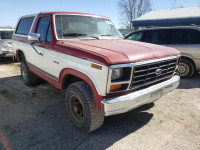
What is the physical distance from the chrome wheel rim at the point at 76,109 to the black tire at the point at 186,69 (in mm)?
4514

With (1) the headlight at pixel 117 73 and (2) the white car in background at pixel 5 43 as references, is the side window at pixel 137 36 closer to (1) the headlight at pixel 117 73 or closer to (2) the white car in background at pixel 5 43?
(1) the headlight at pixel 117 73

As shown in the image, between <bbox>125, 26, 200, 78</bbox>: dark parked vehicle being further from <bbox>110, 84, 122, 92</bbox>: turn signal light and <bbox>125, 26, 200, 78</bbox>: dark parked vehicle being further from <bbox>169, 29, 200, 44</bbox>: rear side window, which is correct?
<bbox>110, 84, 122, 92</bbox>: turn signal light

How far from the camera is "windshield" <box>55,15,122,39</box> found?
10.6 feet

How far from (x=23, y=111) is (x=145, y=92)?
255cm

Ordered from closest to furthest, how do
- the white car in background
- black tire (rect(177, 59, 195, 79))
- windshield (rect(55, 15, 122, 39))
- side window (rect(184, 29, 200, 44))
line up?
windshield (rect(55, 15, 122, 39)) < side window (rect(184, 29, 200, 44)) < black tire (rect(177, 59, 195, 79)) < the white car in background

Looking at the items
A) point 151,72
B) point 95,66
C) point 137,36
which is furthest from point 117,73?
point 137,36

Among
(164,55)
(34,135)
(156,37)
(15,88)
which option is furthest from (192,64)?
(15,88)

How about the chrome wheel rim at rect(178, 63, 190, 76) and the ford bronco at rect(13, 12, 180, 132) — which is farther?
the chrome wheel rim at rect(178, 63, 190, 76)

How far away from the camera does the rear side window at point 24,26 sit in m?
4.52

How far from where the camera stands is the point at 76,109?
280cm

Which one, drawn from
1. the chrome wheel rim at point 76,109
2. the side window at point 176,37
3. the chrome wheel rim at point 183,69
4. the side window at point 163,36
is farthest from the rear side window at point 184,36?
the chrome wheel rim at point 76,109

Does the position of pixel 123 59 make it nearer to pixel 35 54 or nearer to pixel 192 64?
pixel 35 54

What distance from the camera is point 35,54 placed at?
12.9ft

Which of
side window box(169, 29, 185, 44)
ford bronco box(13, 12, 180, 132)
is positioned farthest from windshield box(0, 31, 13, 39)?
side window box(169, 29, 185, 44)
